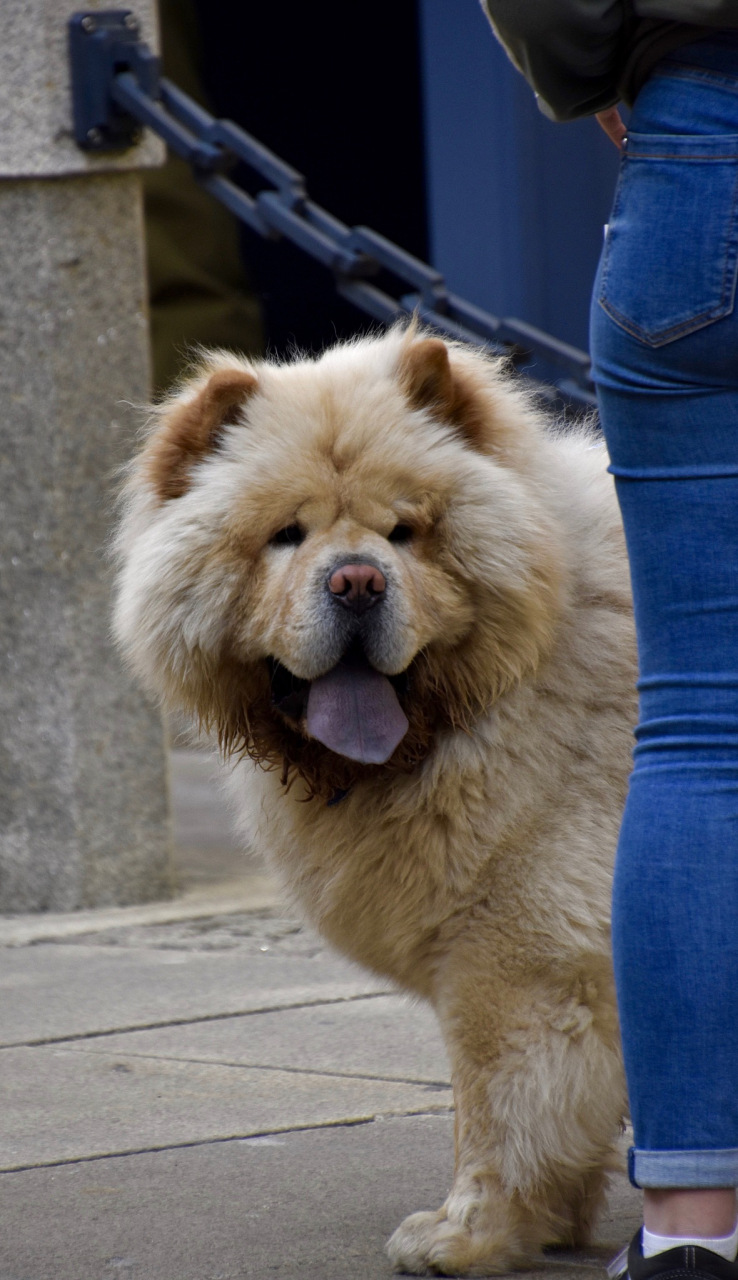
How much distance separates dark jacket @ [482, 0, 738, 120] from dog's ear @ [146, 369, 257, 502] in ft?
2.36

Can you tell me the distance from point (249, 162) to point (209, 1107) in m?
3.15

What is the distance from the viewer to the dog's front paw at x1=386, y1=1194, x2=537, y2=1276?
231 cm

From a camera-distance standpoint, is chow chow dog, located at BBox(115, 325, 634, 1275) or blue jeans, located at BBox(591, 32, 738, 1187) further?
chow chow dog, located at BBox(115, 325, 634, 1275)

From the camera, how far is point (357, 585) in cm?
236

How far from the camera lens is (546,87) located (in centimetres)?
204

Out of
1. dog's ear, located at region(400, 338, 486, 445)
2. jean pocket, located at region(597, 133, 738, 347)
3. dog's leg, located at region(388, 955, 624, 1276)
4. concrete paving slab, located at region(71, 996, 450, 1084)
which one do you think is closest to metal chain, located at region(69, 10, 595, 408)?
concrete paving slab, located at region(71, 996, 450, 1084)

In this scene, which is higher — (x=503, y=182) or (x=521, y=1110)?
(x=503, y=182)

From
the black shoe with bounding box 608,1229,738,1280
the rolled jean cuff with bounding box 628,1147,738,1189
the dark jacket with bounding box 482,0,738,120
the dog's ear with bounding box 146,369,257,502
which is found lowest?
the black shoe with bounding box 608,1229,738,1280

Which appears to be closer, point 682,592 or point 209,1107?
point 682,592

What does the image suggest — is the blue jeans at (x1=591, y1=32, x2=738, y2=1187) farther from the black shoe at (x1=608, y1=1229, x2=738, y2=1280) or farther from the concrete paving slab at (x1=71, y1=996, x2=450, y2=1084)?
the concrete paving slab at (x1=71, y1=996, x2=450, y2=1084)

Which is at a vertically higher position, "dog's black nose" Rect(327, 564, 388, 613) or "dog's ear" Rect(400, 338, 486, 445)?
"dog's ear" Rect(400, 338, 486, 445)

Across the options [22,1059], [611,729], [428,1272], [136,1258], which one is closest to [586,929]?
[611,729]

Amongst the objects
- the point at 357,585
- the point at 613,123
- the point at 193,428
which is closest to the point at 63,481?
the point at 193,428

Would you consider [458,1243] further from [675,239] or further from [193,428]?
[675,239]
